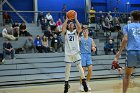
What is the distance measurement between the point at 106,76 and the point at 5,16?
23.4 feet

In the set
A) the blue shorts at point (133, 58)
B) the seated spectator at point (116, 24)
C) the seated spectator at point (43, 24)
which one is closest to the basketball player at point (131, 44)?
the blue shorts at point (133, 58)

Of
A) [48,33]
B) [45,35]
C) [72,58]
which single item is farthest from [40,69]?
[72,58]

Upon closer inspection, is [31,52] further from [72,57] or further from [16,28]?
A: [72,57]

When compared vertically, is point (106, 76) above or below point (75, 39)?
below

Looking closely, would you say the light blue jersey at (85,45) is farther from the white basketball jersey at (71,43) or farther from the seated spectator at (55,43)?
the seated spectator at (55,43)

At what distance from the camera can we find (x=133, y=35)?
21.1 ft

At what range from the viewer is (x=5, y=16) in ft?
58.0

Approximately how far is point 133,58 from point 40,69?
805cm

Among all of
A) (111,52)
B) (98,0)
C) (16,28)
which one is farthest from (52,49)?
(98,0)

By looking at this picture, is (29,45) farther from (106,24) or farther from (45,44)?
(106,24)

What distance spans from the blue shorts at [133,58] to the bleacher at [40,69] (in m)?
6.72

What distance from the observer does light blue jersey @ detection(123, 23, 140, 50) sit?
6418 mm

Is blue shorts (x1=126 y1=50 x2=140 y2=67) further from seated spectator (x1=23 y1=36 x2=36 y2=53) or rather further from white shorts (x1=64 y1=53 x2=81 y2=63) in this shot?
seated spectator (x1=23 y1=36 x2=36 y2=53)

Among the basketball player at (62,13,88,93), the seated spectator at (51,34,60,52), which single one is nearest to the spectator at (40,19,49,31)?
the seated spectator at (51,34,60,52)
